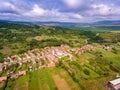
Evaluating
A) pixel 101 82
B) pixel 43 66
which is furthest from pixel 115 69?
pixel 43 66

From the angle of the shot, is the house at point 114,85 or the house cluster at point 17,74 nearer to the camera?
the house at point 114,85

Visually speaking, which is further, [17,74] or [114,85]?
[17,74]

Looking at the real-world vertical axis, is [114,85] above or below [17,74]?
above

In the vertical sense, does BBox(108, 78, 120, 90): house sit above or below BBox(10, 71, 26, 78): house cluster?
above

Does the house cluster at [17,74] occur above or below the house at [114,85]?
below

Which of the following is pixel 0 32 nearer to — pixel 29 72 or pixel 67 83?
pixel 29 72

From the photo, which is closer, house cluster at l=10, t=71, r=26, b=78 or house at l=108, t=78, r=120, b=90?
house at l=108, t=78, r=120, b=90

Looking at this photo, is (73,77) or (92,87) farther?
(73,77)

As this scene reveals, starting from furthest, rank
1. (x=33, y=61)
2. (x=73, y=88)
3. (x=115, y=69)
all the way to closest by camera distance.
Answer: (x=33, y=61)
(x=115, y=69)
(x=73, y=88)

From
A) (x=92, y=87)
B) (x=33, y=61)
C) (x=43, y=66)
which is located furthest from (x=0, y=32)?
(x=92, y=87)

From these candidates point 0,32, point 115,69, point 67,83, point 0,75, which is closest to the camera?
point 67,83
